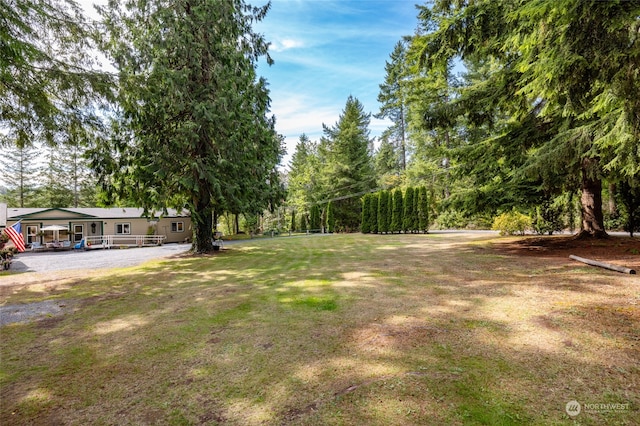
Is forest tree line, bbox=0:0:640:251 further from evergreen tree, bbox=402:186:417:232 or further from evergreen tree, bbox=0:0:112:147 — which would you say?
evergreen tree, bbox=402:186:417:232

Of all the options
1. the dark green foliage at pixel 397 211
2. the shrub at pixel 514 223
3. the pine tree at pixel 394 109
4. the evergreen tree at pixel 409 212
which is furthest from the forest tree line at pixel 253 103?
the pine tree at pixel 394 109

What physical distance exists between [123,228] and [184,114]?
17041 mm

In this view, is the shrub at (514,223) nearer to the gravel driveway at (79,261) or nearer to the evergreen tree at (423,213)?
the evergreen tree at (423,213)

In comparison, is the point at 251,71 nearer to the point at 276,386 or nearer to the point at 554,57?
the point at 554,57

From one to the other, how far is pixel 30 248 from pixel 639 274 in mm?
28412

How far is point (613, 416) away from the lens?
2.02 meters

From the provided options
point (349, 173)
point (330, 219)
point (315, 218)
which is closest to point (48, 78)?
point (330, 219)

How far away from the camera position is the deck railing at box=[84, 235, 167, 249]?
21734 millimetres

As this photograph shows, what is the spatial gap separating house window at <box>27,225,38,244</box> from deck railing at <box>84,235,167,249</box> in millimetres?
3264

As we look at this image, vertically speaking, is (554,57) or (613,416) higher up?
(554,57)

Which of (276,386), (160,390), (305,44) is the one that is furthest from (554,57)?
(305,44)

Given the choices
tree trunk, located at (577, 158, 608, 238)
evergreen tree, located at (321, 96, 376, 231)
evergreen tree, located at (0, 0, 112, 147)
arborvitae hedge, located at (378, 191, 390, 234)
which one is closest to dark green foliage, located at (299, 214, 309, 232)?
evergreen tree, located at (321, 96, 376, 231)

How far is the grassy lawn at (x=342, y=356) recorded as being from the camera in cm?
222

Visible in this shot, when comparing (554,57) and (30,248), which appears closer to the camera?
(554,57)
